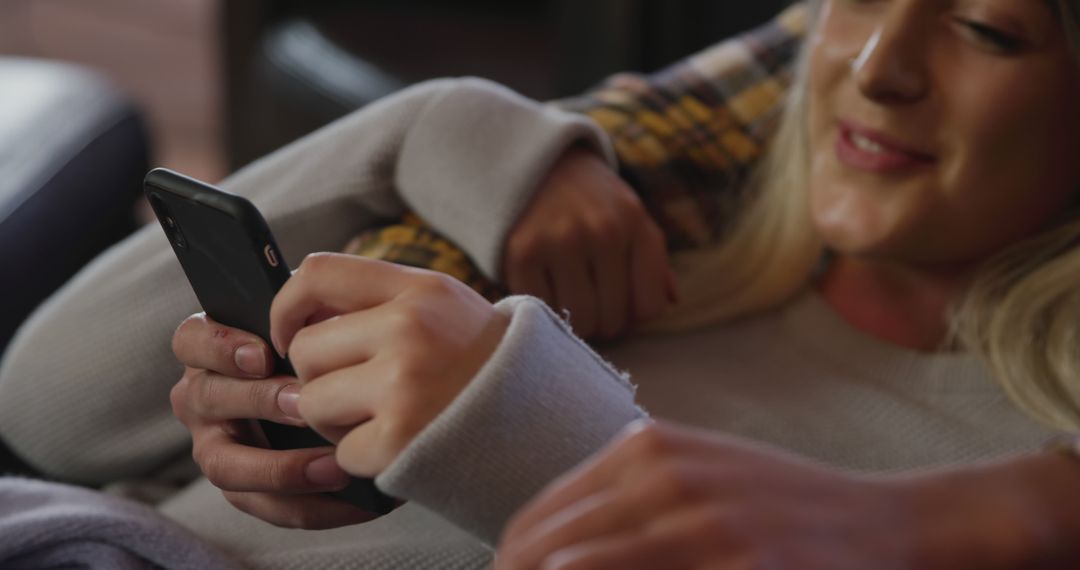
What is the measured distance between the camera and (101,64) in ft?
7.13

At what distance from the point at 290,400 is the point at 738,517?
0.16m

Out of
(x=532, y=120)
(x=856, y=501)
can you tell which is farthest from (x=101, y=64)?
(x=856, y=501)

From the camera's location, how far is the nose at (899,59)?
57 centimetres

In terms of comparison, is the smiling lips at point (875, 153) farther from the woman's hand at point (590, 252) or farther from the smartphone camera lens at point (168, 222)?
the smartphone camera lens at point (168, 222)

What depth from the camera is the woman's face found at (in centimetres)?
57

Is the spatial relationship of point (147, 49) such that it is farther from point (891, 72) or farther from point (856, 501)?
point (856, 501)

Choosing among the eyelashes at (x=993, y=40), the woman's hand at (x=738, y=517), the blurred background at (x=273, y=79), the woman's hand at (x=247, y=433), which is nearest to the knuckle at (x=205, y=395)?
the woman's hand at (x=247, y=433)

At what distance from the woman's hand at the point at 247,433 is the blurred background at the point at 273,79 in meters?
0.25

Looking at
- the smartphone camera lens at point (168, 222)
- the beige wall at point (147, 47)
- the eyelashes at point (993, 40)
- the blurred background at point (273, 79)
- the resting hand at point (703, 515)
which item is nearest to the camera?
the resting hand at point (703, 515)

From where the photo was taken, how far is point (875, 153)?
2.01 ft

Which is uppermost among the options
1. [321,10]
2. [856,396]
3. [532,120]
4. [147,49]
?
[532,120]

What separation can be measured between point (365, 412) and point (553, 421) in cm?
6

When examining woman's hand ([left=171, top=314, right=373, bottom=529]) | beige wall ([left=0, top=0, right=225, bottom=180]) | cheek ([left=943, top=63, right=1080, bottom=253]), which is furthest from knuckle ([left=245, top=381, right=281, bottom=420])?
beige wall ([left=0, top=0, right=225, bottom=180])

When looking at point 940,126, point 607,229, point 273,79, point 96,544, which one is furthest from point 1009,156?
point 273,79
